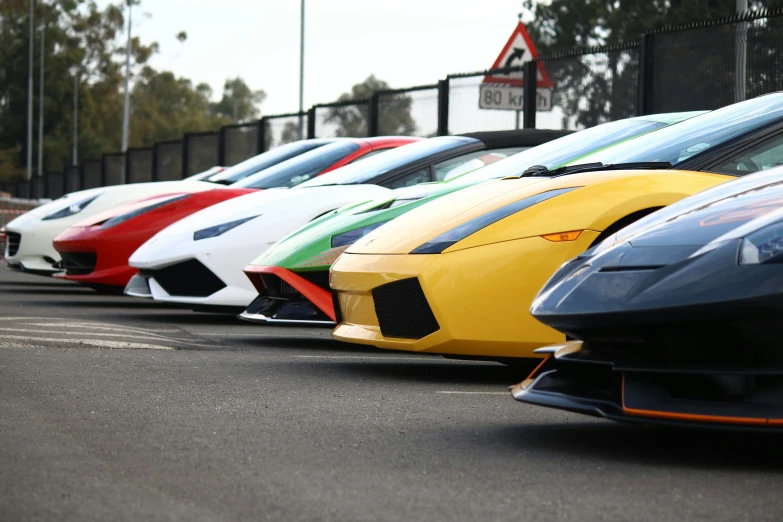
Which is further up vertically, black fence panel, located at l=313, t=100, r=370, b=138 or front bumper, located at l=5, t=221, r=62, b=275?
black fence panel, located at l=313, t=100, r=370, b=138

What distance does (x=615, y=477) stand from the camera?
3516 mm

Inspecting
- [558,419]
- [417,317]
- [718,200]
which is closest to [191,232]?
[417,317]

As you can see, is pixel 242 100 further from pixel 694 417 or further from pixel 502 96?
pixel 694 417

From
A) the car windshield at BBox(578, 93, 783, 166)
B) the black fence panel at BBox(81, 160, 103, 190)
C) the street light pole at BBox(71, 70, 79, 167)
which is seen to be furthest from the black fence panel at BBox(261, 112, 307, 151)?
the street light pole at BBox(71, 70, 79, 167)

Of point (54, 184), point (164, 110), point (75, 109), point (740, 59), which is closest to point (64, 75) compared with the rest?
point (75, 109)

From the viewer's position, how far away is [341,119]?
2006 centimetres

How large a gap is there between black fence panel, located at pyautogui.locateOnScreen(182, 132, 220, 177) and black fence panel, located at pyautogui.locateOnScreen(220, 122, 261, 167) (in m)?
0.43

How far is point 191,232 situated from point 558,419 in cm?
431

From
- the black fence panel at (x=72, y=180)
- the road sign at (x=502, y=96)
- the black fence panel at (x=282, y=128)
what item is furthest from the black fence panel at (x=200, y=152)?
the black fence panel at (x=72, y=180)

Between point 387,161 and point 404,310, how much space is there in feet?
11.0

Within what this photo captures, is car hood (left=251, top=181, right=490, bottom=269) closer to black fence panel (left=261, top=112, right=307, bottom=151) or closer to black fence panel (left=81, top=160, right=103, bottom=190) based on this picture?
black fence panel (left=261, top=112, right=307, bottom=151)

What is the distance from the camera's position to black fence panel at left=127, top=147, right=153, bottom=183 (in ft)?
98.6

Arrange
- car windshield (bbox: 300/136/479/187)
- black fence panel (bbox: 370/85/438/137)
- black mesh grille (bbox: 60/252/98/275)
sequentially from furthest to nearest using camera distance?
black fence panel (bbox: 370/85/438/137) → black mesh grille (bbox: 60/252/98/275) → car windshield (bbox: 300/136/479/187)

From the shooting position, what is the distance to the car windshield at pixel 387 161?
8469 millimetres
